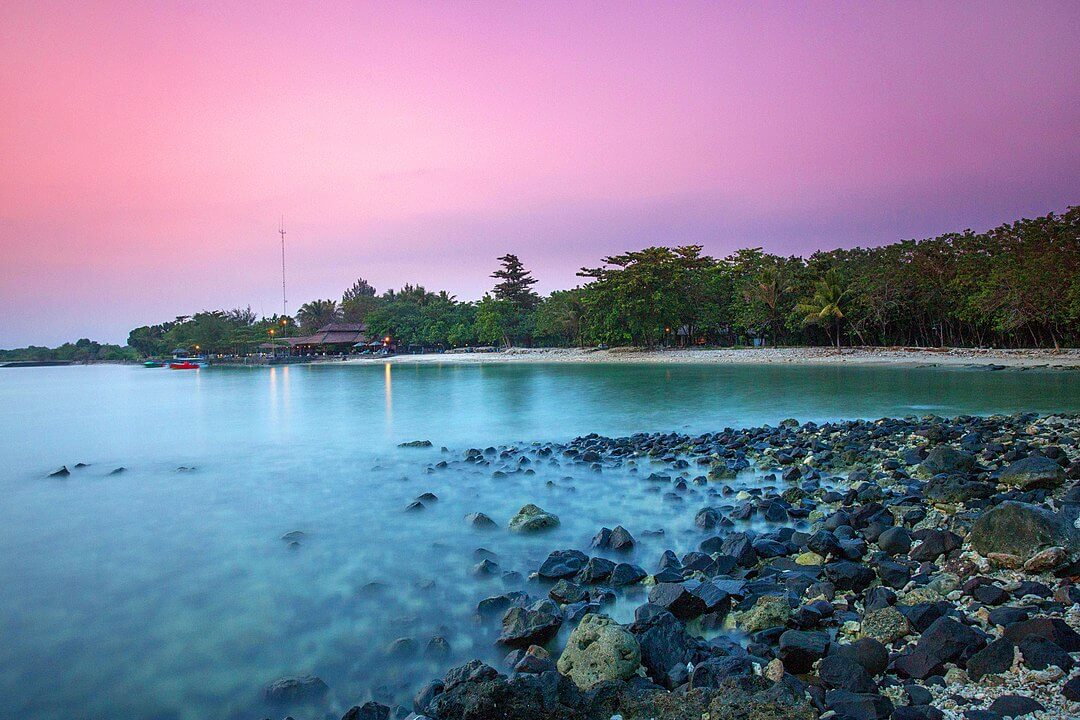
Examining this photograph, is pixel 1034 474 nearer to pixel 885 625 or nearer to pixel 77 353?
pixel 885 625

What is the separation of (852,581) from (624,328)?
4773 centimetres

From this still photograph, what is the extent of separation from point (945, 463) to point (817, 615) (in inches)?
191

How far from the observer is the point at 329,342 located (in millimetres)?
82375

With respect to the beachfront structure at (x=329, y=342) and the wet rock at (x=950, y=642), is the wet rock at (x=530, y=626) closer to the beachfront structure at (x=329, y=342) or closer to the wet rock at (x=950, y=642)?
the wet rock at (x=950, y=642)

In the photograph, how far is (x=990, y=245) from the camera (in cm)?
3478

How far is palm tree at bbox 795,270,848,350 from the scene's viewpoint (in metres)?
41.3

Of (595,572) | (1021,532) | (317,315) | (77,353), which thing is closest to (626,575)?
(595,572)

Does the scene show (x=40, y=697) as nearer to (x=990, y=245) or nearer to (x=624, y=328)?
(x=990, y=245)

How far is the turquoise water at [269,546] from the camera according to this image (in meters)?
4.35

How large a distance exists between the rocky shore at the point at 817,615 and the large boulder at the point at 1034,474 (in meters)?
0.02

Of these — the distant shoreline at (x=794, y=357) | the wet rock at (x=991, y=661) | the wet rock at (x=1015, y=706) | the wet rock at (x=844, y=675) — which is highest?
the distant shoreline at (x=794, y=357)

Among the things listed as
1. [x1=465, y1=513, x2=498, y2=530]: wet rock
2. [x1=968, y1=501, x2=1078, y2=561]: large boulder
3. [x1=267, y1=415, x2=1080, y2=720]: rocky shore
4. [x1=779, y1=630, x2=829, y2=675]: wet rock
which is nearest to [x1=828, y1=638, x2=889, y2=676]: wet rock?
[x1=267, y1=415, x2=1080, y2=720]: rocky shore

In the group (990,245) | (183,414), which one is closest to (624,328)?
(990,245)

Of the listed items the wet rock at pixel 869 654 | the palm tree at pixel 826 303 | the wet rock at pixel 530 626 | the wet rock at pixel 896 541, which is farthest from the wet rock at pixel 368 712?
the palm tree at pixel 826 303
